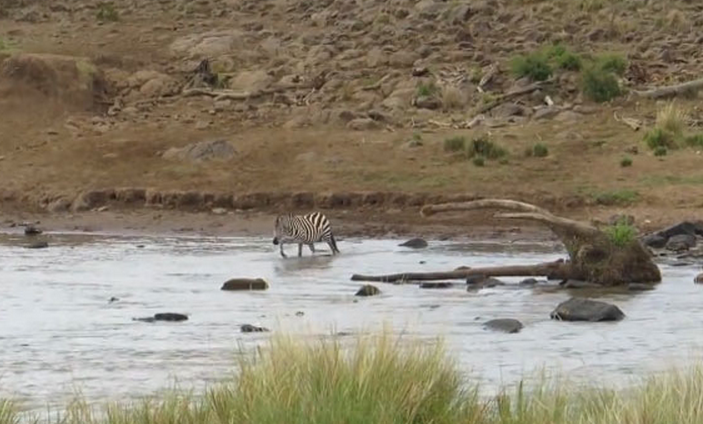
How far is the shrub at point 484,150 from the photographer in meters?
24.5

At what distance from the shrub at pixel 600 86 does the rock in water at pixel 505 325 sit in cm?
1225

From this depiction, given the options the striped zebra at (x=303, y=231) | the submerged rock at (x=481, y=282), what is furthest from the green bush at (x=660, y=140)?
the submerged rock at (x=481, y=282)

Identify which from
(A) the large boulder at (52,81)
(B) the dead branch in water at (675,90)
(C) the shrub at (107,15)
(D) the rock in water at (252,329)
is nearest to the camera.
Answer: (D) the rock in water at (252,329)

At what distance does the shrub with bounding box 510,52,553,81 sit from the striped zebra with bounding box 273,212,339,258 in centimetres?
735

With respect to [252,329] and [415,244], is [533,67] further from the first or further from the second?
[252,329]

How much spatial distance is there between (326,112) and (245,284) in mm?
9331

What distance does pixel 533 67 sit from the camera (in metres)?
27.7

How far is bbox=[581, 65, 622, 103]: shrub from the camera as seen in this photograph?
87.5ft

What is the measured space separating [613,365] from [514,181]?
10.8m

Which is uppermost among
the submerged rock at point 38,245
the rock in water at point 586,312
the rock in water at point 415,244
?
the rock in water at point 415,244

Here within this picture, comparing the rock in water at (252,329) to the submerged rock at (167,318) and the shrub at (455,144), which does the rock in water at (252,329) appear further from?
the shrub at (455,144)

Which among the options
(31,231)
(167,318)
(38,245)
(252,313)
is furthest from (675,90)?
(167,318)

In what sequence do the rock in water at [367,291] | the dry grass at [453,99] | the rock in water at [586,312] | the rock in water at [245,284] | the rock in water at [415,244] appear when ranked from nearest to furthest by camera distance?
the rock in water at [586,312] < the rock in water at [367,291] < the rock in water at [245,284] < the rock in water at [415,244] < the dry grass at [453,99]

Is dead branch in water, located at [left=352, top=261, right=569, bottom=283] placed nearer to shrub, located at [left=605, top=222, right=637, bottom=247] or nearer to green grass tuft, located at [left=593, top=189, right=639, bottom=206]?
shrub, located at [left=605, top=222, right=637, bottom=247]
